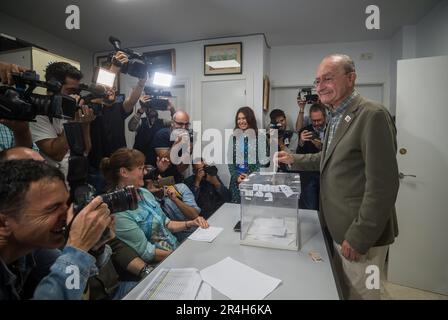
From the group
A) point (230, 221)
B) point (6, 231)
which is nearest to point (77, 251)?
point (6, 231)

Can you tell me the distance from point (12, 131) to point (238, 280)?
4.25ft

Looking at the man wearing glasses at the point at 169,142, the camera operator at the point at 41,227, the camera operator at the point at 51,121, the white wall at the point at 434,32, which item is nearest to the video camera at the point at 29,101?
the camera operator at the point at 51,121

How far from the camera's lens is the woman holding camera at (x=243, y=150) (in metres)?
2.54

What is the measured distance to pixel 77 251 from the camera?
835 millimetres

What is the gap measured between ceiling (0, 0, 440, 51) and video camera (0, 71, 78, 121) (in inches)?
59.5

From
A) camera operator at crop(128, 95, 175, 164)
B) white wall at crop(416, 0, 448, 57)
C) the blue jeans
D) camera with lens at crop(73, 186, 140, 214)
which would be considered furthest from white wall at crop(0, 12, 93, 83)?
white wall at crop(416, 0, 448, 57)

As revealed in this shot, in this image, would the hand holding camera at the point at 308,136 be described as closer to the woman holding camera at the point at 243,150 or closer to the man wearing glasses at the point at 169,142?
the woman holding camera at the point at 243,150

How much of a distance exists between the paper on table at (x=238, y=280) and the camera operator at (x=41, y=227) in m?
0.45

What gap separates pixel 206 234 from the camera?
1.39m

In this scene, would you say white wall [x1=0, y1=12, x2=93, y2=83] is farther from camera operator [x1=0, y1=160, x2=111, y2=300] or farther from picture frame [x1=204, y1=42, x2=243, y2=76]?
camera operator [x1=0, y1=160, x2=111, y2=300]

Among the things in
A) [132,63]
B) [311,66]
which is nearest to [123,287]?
[132,63]
